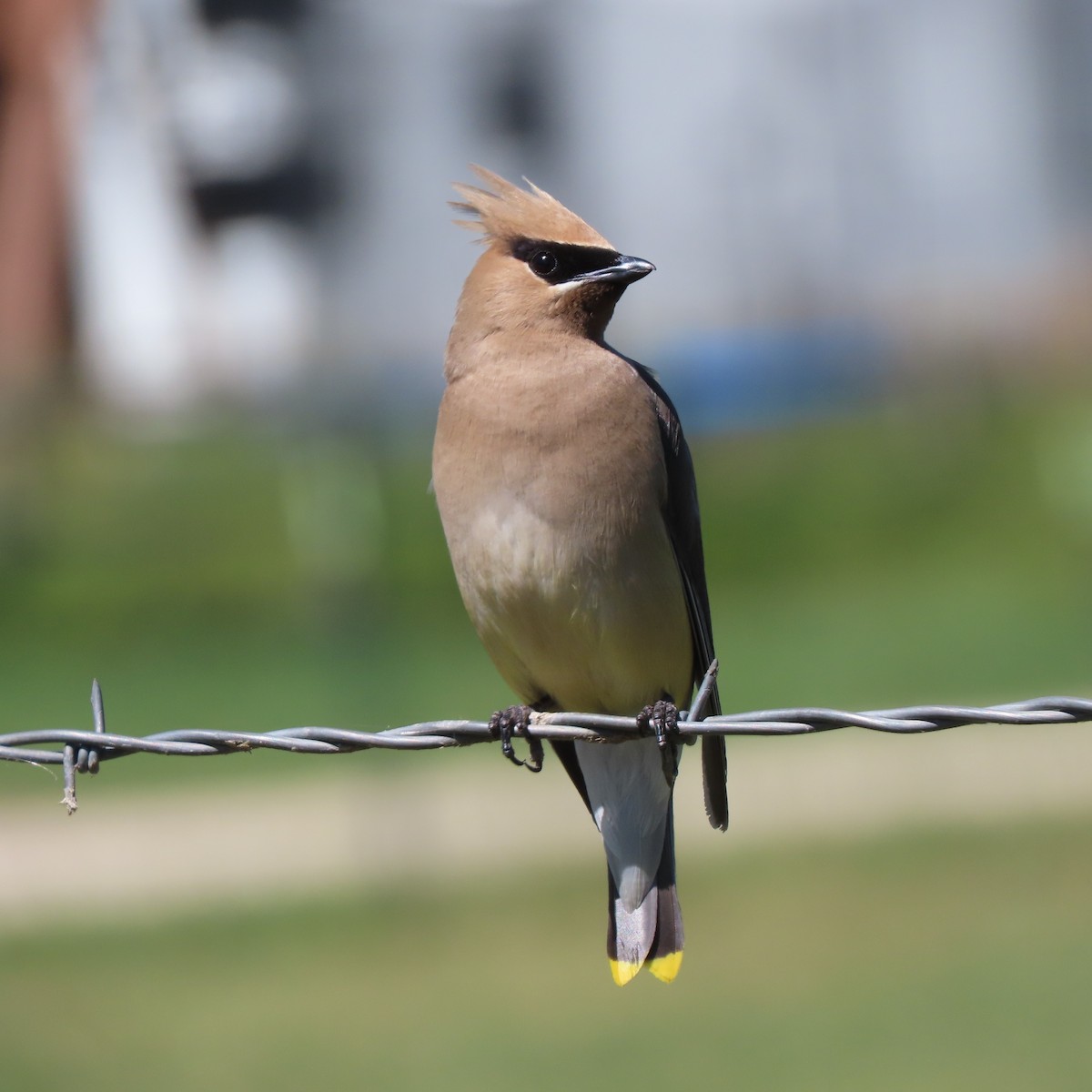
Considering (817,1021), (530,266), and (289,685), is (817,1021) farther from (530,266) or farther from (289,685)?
(289,685)

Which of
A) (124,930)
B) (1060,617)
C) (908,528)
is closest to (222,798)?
(124,930)

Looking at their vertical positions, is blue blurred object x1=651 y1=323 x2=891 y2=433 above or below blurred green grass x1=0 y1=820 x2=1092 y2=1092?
below

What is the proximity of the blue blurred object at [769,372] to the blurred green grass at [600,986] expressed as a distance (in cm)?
1038

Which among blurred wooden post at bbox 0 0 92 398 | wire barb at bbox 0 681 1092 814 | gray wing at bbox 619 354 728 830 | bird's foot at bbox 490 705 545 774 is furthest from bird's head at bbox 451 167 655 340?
blurred wooden post at bbox 0 0 92 398

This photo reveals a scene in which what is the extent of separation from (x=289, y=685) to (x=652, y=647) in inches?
383

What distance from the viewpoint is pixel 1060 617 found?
14859 mm

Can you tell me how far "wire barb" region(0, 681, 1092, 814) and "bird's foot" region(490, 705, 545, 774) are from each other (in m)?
0.11

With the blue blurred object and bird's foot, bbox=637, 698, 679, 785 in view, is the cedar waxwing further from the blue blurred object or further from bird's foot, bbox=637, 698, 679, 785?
the blue blurred object

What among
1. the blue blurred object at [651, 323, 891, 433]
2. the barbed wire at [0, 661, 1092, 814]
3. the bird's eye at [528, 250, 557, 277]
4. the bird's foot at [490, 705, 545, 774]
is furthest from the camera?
the blue blurred object at [651, 323, 891, 433]

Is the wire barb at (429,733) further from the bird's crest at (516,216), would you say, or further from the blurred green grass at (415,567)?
the blurred green grass at (415,567)

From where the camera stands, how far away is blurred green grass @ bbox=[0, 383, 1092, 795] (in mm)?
13141

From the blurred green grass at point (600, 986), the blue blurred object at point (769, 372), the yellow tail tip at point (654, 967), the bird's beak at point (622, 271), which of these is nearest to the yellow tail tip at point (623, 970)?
the yellow tail tip at point (654, 967)

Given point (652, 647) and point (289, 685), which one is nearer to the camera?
point (652, 647)

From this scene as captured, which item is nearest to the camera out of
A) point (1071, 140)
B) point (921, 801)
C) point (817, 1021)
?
point (817, 1021)
